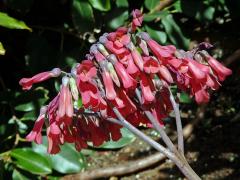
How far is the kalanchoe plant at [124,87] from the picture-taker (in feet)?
5.22

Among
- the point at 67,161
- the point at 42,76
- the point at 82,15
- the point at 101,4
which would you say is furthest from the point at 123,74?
the point at 67,161

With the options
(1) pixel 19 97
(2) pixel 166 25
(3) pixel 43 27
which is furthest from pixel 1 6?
(2) pixel 166 25

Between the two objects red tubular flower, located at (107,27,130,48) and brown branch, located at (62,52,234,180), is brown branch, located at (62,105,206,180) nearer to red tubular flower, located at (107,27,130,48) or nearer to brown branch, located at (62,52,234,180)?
brown branch, located at (62,52,234,180)

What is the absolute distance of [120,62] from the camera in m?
1.63

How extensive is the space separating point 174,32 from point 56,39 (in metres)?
0.63

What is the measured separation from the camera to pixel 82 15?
2.84 metres

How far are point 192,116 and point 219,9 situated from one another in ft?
2.24

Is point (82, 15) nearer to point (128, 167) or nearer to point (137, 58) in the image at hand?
point (128, 167)

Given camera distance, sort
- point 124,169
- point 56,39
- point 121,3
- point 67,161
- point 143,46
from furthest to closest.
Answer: point 124,169 < point 56,39 < point 67,161 < point 121,3 < point 143,46

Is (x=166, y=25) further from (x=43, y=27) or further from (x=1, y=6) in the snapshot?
(x=1, y=6)

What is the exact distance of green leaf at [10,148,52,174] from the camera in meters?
2.83

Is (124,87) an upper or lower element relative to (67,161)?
upper

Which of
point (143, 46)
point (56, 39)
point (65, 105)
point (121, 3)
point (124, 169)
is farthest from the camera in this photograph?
point (124, 169)

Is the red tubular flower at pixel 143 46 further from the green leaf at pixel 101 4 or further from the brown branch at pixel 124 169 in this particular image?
the brown branch at pixel 124 169
